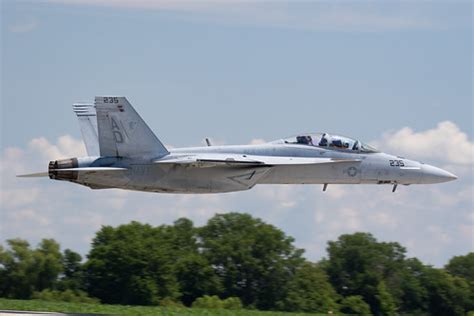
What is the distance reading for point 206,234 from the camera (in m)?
77.8

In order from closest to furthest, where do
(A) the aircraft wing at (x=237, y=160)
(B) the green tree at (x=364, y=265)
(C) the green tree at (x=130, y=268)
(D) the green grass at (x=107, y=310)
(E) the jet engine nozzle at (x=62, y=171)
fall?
(D) the green grass at (x=107, y=310), (E) the jet engine nozzle at (x=62, y=171), (A) the aircraft wing at (x=237, y=160), (C) the green tree at (x=130, y=268), (B) the green tree at (x=364, y=265)

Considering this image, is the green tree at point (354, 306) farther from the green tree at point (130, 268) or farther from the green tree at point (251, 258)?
the green tree at point (130, 268)

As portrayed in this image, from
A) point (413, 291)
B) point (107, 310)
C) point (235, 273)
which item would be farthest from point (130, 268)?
point (107, 310)

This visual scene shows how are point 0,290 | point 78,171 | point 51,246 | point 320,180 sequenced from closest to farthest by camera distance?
1. point 78,171
2. point 320,180
3. point 0,290
4. point 51,246

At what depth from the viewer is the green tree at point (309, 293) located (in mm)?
66062

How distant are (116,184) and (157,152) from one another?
1.68 meters

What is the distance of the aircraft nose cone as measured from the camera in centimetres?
3634

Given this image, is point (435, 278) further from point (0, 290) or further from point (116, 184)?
point (116, 184)

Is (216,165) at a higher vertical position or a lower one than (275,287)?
higher

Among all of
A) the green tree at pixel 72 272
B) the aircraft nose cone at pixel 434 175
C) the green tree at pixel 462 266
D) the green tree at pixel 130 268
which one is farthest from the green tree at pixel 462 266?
the aircraft nose cone at pixel 434 175

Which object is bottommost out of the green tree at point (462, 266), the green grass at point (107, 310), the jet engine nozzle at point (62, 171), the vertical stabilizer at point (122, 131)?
the green grass at point (107, 310)

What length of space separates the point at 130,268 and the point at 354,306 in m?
14.4

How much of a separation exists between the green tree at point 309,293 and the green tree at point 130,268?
25.8 ft

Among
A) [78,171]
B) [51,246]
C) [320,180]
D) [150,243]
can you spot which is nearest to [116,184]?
[78,171]
